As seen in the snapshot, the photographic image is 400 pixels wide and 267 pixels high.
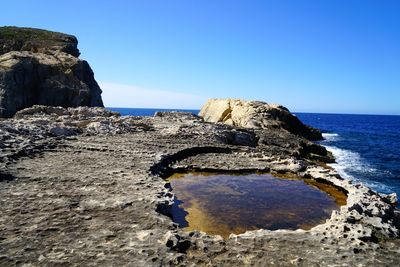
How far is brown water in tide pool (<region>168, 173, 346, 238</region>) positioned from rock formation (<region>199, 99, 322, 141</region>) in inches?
1166

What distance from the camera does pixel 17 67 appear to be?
179ft

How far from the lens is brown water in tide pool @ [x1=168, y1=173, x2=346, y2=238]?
12164 millimetres

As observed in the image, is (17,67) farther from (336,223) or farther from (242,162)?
(336,223)

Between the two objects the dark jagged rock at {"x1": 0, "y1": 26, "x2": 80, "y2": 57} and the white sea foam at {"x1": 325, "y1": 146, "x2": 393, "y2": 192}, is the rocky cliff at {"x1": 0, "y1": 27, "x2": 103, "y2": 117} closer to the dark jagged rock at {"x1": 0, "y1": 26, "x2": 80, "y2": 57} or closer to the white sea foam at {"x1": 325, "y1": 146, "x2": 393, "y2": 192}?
the dark jagged rock at {"x1": 0, "y1": 26, "x2": 80, "y2": 57}

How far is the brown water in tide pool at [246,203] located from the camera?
12164 mm

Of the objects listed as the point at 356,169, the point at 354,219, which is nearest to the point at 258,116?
the point at 356,169

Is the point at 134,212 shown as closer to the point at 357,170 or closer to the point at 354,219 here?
the point at 354,219

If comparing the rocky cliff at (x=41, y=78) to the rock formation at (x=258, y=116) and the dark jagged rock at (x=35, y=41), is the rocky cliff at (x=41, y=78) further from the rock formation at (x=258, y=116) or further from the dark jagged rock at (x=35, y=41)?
the rock formation at (x=258, y=116)

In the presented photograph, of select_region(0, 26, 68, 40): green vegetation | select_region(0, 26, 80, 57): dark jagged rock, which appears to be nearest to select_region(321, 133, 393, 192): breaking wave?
select_region(0, 26, 80, 57): dark jagged rock

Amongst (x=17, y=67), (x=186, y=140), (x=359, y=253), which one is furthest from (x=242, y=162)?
(x=17, y=67)

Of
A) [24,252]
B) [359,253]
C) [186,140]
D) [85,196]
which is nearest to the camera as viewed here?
[24,252]

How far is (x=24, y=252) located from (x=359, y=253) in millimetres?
8204

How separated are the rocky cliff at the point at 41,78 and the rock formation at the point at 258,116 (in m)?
25.4

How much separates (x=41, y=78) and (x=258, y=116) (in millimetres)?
37996
